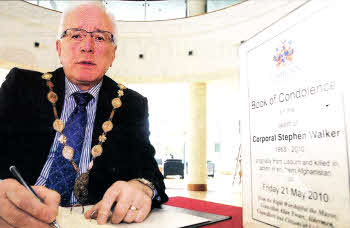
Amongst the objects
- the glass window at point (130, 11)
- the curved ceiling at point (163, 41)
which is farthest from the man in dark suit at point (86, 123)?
the glass window at point (130, 11)

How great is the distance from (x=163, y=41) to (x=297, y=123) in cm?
660

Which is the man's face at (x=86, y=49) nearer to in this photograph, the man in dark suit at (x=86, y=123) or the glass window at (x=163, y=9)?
the man in dark suit at (x=86, y=123)

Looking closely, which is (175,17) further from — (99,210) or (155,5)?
(99,210)

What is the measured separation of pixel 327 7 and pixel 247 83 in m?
0.22

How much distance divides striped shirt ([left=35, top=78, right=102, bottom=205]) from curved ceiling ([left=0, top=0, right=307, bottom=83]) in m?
5.26

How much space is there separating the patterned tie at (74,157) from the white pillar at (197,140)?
657 cm

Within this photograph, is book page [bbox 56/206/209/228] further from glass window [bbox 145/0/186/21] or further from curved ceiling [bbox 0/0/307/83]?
glass window [bbox 145/0/186/21]

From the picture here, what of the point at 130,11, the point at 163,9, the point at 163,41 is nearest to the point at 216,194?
the point at 163,41

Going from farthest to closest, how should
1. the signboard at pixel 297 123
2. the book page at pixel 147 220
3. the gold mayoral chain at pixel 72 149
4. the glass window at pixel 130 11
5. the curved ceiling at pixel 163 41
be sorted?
the glass window at pixel 130 11
the curved ceiling at pixel 163 41
the gold mayoral chain at pixel 72 149
the book page at pixel 147 220
the signboard at pixel 297 123

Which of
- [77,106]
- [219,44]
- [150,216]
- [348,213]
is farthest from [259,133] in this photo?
[219,44]

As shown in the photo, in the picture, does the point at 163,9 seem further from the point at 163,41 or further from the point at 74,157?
the point at 74,157

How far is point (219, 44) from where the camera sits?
6629 mm

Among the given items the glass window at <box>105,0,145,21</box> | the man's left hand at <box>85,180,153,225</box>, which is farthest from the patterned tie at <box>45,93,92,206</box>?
the glass window at <box>105,0,145,21</box>

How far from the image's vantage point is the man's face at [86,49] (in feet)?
3.44
